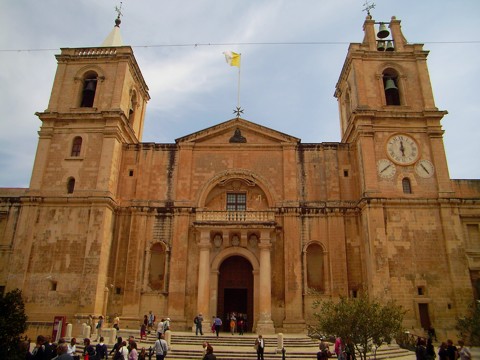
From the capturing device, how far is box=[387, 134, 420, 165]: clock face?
25.9 metres

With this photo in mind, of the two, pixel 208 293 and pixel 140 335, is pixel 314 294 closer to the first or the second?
pixel 208 293

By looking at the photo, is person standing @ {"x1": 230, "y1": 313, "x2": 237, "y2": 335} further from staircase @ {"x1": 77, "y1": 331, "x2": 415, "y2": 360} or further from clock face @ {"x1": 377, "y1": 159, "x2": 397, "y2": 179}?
clock face @ {"x1": 377, "y1": 159, "x2": 397, "y2": 179}

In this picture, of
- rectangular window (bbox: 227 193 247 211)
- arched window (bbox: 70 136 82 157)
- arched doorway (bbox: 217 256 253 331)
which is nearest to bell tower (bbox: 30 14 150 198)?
arched window (bbox: 70 136 82 157)

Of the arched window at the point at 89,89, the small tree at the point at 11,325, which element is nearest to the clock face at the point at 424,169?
the small tree at the point at 11,325

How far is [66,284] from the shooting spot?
78.1 ft

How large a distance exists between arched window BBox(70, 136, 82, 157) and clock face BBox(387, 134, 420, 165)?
20.8m

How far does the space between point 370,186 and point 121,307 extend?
1737 centimetres

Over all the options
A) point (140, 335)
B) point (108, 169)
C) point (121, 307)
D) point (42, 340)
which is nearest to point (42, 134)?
point (108, 169)

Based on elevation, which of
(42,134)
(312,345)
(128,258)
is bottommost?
(312,345)

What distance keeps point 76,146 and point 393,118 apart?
21.8m

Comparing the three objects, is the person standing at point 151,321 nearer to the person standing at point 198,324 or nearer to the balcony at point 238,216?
the person standing at point 198,324

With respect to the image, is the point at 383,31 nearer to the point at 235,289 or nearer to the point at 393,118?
the point at 393,118

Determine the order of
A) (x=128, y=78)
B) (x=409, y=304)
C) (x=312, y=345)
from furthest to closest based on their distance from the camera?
(x=128, y=78) → (x=409, y=304) → (x=312, y=345)

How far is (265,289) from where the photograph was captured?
24203mm
